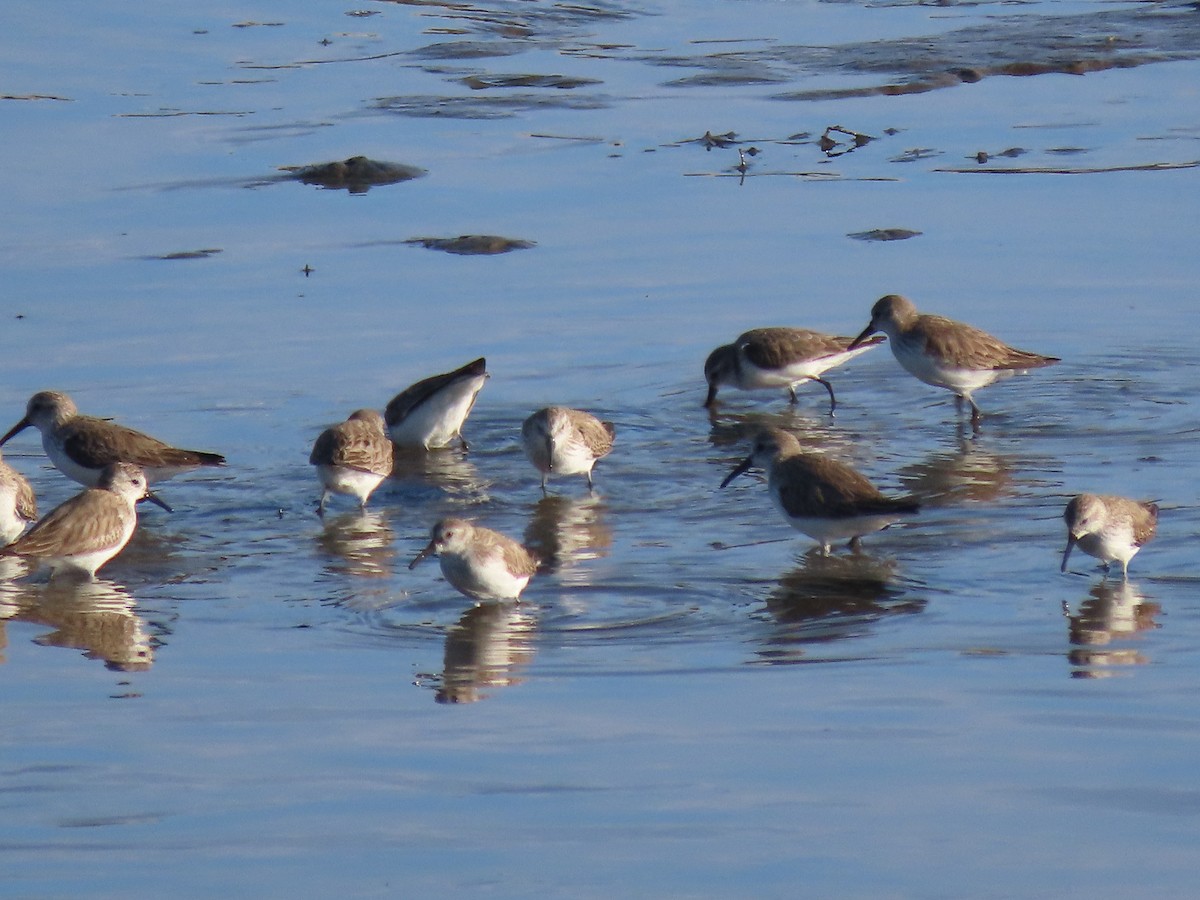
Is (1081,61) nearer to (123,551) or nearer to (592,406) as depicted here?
(592,406)

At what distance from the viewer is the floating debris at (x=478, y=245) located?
16.6 metres

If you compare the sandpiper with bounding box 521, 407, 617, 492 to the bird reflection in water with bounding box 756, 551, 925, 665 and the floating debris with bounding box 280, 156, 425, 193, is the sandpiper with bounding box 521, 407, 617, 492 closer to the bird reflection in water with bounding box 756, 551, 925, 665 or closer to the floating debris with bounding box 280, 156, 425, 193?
the bird reflection in water with bounding box 756, 551, 925, 665

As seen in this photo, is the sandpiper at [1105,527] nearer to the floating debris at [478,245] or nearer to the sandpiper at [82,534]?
the sandpiper at [82,534]

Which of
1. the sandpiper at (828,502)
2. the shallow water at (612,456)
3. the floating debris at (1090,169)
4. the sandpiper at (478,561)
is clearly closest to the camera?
the shallow water at (612,456)

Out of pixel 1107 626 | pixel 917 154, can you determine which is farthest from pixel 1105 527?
pixel 917 154

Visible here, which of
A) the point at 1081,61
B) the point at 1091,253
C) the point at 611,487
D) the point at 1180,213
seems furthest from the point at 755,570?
the point at 1081,61

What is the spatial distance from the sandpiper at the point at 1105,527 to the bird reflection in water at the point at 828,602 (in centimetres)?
83

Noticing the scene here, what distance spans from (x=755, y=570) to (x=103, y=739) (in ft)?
12.2

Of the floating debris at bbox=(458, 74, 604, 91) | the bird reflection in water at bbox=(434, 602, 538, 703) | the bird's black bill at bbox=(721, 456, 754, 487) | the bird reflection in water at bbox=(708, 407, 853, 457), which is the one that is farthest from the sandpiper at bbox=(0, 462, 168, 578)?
the floating debris at bbox=(458, 74, 604, 91)

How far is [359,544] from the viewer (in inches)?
435

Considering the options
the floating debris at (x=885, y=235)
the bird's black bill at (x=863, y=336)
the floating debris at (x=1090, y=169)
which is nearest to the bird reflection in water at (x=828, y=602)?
the bird's black bill at (x=863, y=336)

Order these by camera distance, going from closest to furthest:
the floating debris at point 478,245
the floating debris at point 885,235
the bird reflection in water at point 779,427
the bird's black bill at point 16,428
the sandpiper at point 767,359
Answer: the bird's black bill at point 16,428 < the bird reflection in water at point 779,427 < the sandpiper at point 767,359 < the floating debris at point 478,245 < the floating debris at point 885,235

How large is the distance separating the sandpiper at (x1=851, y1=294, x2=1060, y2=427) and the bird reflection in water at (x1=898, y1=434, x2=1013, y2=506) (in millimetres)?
807

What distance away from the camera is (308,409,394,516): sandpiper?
37.7 ft
